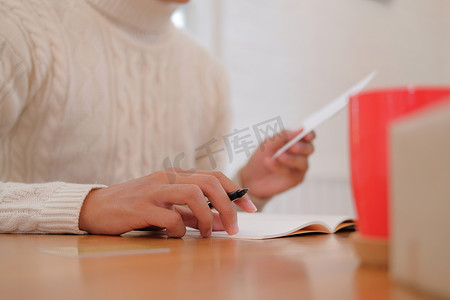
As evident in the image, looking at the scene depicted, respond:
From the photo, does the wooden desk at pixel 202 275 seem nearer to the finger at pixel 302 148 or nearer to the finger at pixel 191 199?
the finger at pixel 191 199

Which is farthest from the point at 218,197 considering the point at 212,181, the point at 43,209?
the point at 43,209

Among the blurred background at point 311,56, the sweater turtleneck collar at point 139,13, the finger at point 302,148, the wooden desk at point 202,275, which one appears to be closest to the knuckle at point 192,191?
the wooden desk at point 202,275

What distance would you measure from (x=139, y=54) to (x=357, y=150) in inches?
42.7

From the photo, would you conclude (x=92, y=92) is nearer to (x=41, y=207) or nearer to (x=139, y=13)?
(x=139, y=13)

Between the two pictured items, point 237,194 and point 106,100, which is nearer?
point 237,194

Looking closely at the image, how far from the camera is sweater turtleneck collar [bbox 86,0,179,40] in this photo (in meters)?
1.27

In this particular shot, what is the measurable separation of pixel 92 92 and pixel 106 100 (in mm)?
42

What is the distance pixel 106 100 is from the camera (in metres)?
1.24

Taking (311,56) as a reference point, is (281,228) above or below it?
below

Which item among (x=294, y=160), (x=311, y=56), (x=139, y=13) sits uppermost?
(x=311, y=56)

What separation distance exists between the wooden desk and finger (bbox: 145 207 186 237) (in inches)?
3.7

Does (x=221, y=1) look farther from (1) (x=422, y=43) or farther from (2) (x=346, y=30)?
(1) (x=422, y=43)

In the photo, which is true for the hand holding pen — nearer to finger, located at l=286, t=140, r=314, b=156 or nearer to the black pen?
the black pen

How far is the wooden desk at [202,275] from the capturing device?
0.27 meters
